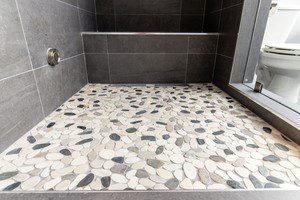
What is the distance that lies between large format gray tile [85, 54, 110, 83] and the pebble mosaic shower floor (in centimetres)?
46

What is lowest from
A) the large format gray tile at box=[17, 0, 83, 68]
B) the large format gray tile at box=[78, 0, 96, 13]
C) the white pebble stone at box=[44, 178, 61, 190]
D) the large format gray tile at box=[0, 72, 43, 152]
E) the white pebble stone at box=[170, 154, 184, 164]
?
the white pebble stone at box=[44, 178, 61, 190]

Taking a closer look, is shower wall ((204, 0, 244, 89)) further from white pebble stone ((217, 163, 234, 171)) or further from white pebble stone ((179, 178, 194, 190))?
white pebble stone ((179, 178, 194, 190))

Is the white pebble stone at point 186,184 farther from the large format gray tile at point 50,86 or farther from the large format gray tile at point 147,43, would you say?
the large format gray tile at point 147,43

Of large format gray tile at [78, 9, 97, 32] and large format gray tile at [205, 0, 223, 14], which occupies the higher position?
large format gray tile at [205, 0, 223, 14]

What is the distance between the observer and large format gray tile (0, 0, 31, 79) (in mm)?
621

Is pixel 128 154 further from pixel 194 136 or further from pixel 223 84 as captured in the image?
pixel 223 84

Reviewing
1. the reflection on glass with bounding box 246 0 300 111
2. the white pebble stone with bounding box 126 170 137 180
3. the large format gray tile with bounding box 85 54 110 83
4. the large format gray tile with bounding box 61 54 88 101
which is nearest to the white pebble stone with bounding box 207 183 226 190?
the white pebble stone with bounding box 126 170 137 180

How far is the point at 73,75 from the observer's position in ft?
3.84

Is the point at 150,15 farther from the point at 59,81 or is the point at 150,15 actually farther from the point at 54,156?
the point at 54,156

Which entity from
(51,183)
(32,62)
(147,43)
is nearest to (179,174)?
(51,183)

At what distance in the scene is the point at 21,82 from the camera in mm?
711

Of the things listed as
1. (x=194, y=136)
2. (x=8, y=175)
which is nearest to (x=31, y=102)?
(x=8, y=175)

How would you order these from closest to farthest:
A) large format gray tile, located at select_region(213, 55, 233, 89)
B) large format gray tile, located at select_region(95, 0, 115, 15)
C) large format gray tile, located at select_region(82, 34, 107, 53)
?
1. large format gray tile, located at select_region(213, 55, 233, 89)
2. large format gray tile, located at select_region(82, 34, 107, 53)
3. large format gray tile, located at select_region(95, 0, 115, 15)

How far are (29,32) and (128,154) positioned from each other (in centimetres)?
66
